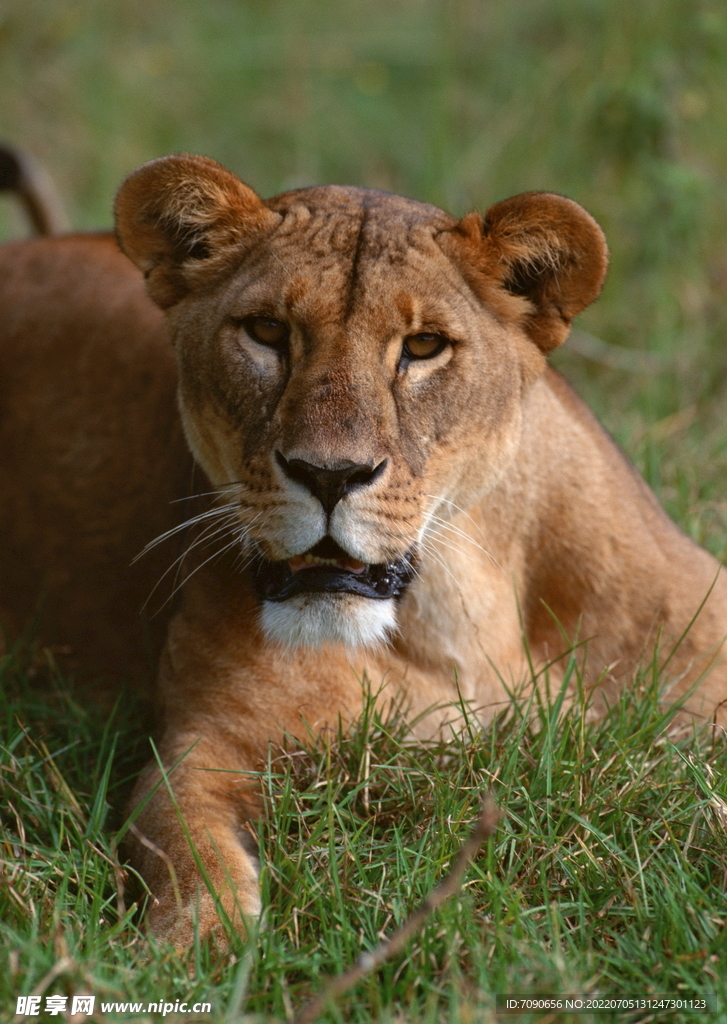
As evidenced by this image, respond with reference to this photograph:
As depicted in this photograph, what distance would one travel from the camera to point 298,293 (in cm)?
249

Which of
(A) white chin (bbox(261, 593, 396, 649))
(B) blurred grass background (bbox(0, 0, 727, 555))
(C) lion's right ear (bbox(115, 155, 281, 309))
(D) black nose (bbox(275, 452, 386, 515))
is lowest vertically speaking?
(A) white chin (bbox(261, 593, 396, 649))

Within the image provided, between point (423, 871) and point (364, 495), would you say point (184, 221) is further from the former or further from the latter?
point (423, 871)

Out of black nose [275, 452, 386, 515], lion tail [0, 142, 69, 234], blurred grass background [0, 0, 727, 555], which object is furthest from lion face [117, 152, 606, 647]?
lion tail [0, 142, 69, 234]

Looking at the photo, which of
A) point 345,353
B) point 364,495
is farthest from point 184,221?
point 364,495

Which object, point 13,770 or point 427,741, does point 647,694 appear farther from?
point 13,770

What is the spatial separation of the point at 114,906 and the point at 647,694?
1.22m

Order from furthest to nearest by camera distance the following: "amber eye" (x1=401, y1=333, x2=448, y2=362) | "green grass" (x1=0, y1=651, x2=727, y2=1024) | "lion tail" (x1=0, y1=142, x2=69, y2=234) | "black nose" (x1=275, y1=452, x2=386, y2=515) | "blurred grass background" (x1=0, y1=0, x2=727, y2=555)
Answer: "blurred grass background" (x1=0, y1=0, x2=727, y2=555) < "lion tail" (x1=0, y1=142, x2=69, y2=234) < "amber eye" (x1=401, y1=333, x2=448, y2=362) < "black nose" (x1=275, y1=452, x2=386, y2=515) < "green grass" (x1=0, y1=651, x2=727, y2=1024)

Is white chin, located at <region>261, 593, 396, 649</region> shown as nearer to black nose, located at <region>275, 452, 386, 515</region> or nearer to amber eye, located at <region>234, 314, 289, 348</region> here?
black nose, located at <region>275, 452, 386, 515</region>

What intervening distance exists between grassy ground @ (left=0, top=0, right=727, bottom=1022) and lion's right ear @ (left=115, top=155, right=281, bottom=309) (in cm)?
106

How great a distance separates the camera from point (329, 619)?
243 cm

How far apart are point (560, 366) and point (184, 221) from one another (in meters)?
2.76

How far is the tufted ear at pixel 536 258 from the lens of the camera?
2633mm

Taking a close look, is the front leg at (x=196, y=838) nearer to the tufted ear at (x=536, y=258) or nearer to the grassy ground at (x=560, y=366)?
the grassy ground at (x=560, y=366)

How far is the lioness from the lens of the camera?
2406mm
